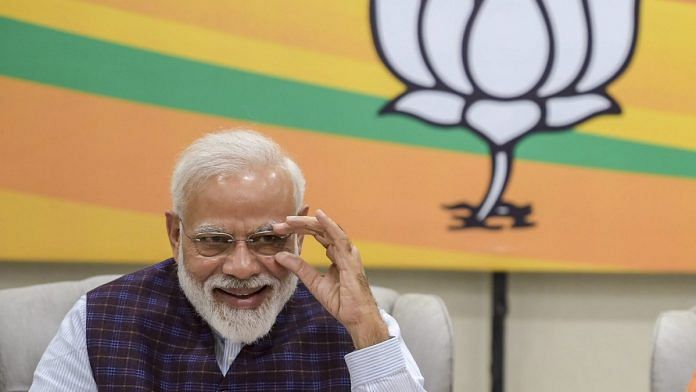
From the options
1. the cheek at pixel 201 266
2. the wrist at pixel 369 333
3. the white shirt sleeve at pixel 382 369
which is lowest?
the white shirt sleeve at pixel 382 369

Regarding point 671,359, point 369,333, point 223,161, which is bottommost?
point 671,359

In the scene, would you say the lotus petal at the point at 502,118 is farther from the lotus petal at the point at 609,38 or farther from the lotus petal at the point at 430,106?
the lotus petal at the point at 609,38

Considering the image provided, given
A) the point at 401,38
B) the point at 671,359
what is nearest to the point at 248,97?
the point at 401,38

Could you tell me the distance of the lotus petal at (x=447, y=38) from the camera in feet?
9.56

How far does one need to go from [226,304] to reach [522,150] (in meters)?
1.30

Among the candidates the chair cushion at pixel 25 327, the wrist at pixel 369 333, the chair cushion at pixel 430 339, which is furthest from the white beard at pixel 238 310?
the chair cushion at pixel 25 327

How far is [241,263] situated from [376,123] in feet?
3.72

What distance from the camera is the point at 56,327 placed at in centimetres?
245

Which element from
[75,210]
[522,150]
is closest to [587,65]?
[522,150]

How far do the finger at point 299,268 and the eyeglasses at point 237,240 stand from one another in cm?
3

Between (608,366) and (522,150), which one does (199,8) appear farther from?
(608,366)

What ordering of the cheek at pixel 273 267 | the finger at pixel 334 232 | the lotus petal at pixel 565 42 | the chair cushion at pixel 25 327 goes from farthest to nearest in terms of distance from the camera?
the lotus petal at pixel 565 42 → the chair cushion at pixel 25 327 → the cheek at pixel 273 267 → the finger at pixel 334 232

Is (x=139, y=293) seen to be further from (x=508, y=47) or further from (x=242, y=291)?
(x=508, y=47)

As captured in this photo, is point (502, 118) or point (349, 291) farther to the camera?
point (502, 118)
